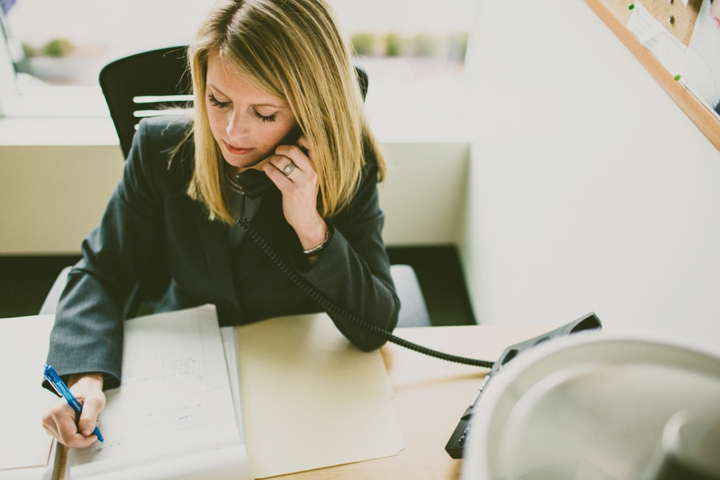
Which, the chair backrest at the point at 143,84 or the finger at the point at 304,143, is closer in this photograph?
the finger at the point at 304,143

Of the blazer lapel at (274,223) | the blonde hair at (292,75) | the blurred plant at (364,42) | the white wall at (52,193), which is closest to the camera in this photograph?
the blonde hair at (292,75)

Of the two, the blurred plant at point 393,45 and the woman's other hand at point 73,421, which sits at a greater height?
the blurred plant at point 393,45

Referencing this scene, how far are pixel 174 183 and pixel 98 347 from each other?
1.10 feet

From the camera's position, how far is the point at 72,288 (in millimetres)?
909

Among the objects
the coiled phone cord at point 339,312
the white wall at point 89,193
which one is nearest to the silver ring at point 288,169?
the coiled phone cord at point 339,312

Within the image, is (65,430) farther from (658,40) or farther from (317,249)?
(658,40)

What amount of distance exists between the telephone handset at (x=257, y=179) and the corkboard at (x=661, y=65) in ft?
1.92

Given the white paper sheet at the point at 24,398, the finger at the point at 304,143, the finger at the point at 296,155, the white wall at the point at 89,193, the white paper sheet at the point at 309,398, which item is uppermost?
the finger at the point at 304,143

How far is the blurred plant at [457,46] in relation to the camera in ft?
5.94

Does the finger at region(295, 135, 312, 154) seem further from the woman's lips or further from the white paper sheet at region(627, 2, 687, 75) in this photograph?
the white paper sheet at region(627, 2, 687, 75)

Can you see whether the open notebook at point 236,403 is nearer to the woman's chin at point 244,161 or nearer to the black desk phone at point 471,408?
the black desk phone at point 471,408

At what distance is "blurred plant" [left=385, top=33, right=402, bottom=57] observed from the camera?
181cm

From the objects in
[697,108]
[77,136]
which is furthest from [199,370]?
[77,136]

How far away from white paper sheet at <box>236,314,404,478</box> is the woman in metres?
0.06
